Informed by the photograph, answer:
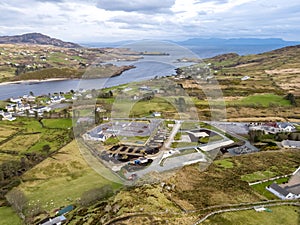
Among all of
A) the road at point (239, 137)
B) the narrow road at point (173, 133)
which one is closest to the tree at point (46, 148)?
the narrow road at point (173, 133)

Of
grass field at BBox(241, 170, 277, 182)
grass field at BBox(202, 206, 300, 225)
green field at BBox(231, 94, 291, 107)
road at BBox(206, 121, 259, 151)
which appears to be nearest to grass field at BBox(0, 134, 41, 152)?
→ grass field at BBox(202, 206, 300, 225)

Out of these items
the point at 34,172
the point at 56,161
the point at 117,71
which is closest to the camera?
the point at 34,172

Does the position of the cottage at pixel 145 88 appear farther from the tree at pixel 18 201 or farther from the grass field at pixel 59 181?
the tree at pixel 18 201

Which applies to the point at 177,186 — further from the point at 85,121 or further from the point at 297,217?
the point at 85,121

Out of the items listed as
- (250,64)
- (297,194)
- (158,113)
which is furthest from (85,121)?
(250,64)

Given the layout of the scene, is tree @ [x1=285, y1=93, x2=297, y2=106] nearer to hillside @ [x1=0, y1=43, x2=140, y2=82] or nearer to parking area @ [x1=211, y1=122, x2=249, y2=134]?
parking area @ [x1=211, y1=122, x2=249, y2=134]

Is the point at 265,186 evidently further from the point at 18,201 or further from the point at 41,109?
the point at 41,109

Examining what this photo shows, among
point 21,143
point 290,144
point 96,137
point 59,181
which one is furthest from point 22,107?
point 290,144
